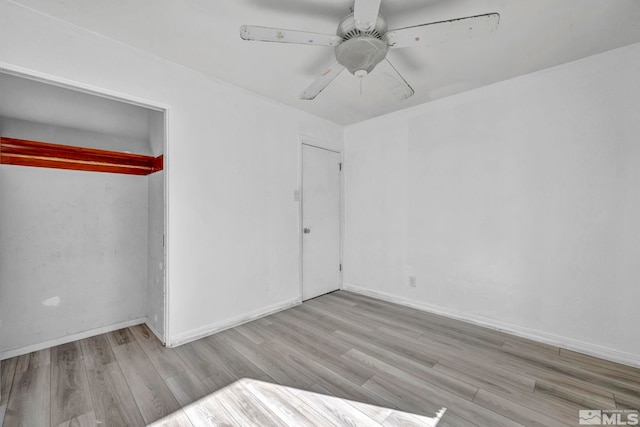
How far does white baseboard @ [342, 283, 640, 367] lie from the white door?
0.81m

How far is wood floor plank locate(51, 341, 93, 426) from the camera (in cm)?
160

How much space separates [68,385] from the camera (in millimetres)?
1845

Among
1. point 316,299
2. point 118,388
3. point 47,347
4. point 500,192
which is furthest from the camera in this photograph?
point 316,299

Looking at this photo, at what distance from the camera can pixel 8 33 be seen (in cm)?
169

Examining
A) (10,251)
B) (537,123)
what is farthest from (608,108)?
(10,251)

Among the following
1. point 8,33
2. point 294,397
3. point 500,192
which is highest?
point 8,33

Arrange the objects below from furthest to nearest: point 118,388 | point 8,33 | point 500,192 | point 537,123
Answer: point 500,192
point 537,123
point 118,388
point 8,33

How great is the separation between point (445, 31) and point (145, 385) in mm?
3004

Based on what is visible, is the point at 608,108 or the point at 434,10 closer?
the point at 434,10

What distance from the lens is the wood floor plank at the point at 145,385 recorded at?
1.62 meters

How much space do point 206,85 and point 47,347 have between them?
2.83m

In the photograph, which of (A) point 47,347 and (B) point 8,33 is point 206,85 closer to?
(B) point 8,33

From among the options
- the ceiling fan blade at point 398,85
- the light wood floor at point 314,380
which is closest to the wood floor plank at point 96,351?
the light wood floor at point 314,380

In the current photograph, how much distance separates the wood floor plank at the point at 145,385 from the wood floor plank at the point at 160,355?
0.04 metres
